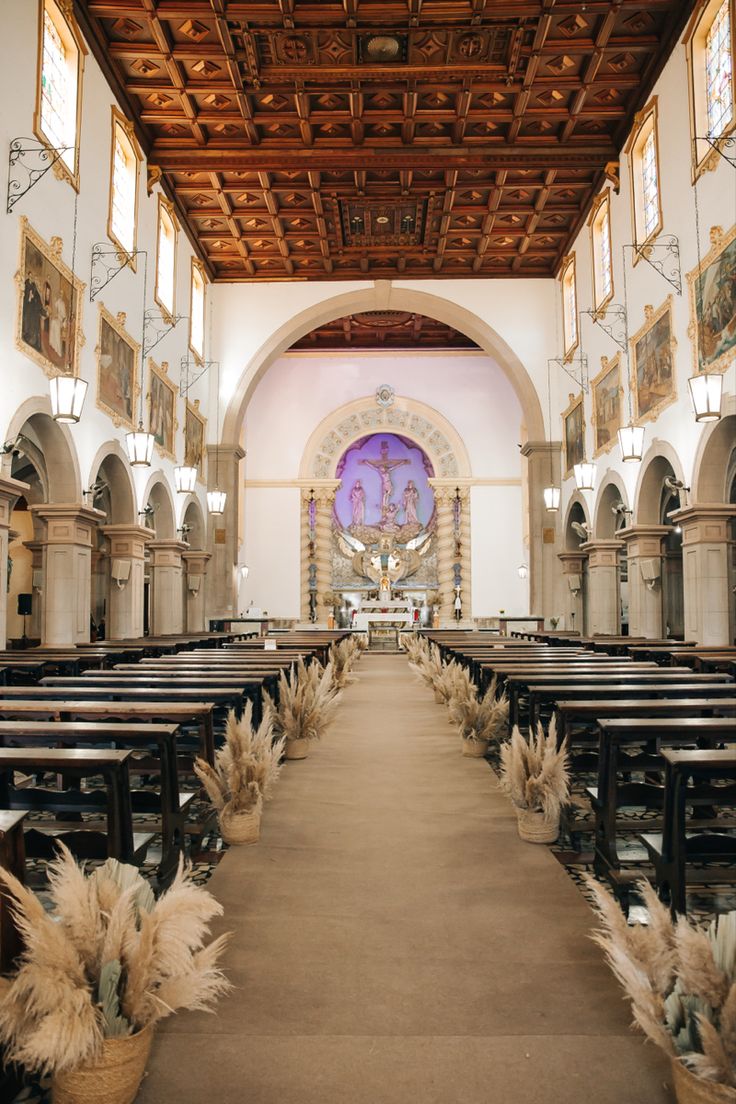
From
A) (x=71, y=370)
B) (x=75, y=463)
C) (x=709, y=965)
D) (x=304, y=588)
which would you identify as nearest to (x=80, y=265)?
(x=71, y=370)

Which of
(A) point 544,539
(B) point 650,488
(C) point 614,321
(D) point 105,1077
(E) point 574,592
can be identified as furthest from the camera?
(A) point 544,539

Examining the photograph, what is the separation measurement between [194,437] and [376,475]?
1115 centimetres

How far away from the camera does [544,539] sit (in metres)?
21.0

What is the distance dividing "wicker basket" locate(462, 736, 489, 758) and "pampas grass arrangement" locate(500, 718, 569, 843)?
2.56 meters

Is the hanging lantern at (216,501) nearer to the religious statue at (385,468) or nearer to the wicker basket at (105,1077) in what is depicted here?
the religious statue at (385,468)

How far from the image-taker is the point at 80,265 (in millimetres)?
12539

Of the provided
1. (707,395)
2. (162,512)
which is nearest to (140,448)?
(162,512)

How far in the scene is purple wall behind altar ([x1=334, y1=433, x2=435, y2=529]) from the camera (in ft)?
98.4

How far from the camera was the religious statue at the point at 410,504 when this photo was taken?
1171 inches

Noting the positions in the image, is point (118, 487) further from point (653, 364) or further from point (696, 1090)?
point (696, 1090)

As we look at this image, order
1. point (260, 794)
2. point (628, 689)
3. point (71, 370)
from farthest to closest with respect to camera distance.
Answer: point (71, 370) → point (628, 689) → point (260, 794)

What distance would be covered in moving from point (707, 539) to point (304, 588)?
16733 mm

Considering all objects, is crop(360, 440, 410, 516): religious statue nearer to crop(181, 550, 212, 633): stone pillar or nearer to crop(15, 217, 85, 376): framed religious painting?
crop(181, 550, 212, 633): stone pillar

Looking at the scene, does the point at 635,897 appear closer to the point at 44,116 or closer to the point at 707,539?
the point at 707,539
